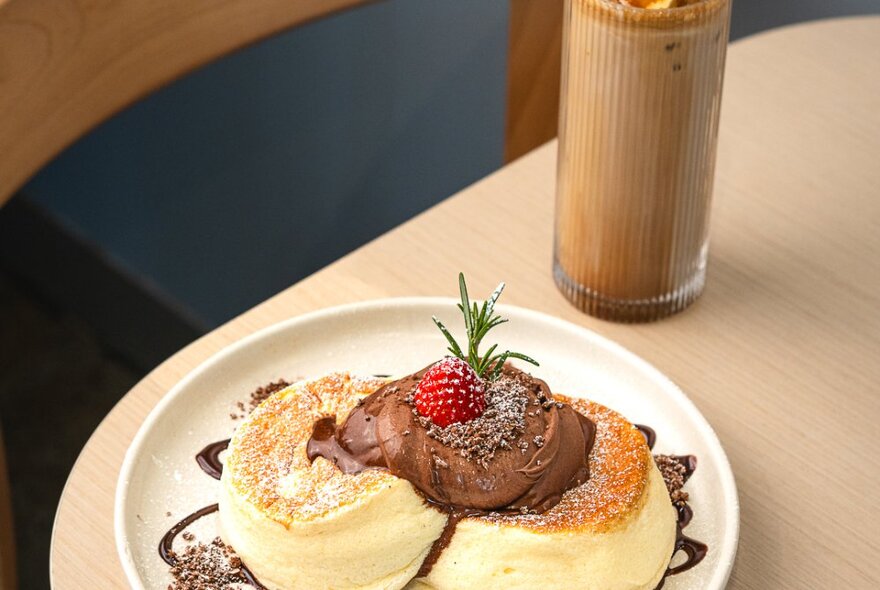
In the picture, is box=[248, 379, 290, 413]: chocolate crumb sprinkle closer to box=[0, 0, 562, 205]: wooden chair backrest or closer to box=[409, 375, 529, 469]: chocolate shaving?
box=[409, 375, 529, 469]: chocolate shaving

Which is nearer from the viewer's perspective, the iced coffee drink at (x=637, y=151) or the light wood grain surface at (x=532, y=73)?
the iced coffee drink at (x=637, y=151)

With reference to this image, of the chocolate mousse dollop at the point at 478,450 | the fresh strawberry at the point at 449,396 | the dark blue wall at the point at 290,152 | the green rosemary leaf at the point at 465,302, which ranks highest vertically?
the green rosemary leaf at the point at 465,302

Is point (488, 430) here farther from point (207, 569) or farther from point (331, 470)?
point (207, 569)

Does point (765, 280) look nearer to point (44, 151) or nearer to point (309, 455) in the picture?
point (309, 455)

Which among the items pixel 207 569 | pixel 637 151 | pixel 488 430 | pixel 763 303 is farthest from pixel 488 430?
pixel 763 303

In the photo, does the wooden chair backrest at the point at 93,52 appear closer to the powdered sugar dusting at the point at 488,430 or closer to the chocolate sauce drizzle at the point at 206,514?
the chocolate sauce drizzle at the point at 206,514

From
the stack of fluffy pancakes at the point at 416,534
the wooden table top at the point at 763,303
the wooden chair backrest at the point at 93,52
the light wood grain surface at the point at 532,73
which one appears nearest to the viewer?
the stack of fluffy pancakes at the point at 416,534

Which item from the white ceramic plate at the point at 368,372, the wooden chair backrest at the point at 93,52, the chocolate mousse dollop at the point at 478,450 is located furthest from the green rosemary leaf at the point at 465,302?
the wooden chair backrest at the point at 93,52
